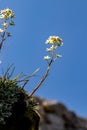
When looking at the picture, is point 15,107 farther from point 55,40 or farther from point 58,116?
point 58,116

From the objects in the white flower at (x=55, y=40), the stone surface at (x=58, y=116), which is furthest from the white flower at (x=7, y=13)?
the stone surface at (x=58, y=116)

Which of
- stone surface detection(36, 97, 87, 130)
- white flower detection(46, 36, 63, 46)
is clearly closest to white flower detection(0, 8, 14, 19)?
white flower detection(46, 36, 63, 46)

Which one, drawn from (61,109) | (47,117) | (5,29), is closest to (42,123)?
(47,117)

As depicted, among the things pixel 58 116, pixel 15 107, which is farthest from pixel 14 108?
pixel 58 116

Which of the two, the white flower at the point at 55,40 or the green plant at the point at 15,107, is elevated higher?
the white flower at the point at 55,40

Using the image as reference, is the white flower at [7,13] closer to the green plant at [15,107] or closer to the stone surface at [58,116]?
the green plant at [15,107]

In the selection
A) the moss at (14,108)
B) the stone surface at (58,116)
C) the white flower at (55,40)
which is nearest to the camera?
the moss at (14,108)

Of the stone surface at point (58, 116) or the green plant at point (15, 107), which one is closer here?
the green plant at point (15, 107)

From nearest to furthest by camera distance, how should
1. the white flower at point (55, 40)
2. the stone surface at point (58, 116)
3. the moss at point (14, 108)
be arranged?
1. the moss at point (14, 108)
2. the white flower at point (55, 40)
3. the stone surface at point (58, 116)

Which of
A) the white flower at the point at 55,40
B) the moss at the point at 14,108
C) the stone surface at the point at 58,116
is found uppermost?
the stone surface at the point at 58,116
